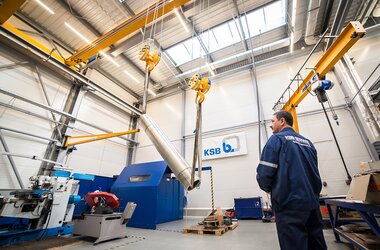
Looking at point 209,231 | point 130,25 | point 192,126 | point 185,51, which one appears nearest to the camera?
point 209,231

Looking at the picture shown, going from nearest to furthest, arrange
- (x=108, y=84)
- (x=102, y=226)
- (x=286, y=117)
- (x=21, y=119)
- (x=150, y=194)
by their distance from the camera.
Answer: (x=286, y=117) < (x=102, y=226) < (x=150, y=194) < (x=21, y=119) < (x=108, y=84)

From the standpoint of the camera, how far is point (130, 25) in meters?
4.31

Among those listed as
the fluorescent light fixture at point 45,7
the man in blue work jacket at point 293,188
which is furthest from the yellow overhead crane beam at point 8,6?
the man in blue work jacket at point 293,188

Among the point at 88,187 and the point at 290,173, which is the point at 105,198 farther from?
the point at 88,187

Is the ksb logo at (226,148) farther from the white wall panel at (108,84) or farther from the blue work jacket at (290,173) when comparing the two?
the white wall panel at (108,84)

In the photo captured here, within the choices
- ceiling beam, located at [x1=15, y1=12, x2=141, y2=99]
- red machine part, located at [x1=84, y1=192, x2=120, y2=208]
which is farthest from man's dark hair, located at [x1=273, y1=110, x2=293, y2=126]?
ceiling beam, located at [x1=15, y1=12, x2=141, y2=99]

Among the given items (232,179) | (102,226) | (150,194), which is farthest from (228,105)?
(102,226)

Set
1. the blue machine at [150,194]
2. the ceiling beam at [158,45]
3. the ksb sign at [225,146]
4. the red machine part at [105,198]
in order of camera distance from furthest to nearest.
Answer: the ksb sign at [225,146] → the ceiling beam at [158,45] → the blue machine at [150,194] → the red machine part at [105,198]

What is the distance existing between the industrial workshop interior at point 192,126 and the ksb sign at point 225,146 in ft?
0.17

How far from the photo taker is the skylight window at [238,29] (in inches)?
216

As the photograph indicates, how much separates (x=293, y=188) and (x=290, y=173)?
0.37 ft

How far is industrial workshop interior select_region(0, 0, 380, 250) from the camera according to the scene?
1.98 metres

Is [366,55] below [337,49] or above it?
above

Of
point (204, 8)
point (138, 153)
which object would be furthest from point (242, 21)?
point (138, 153)
